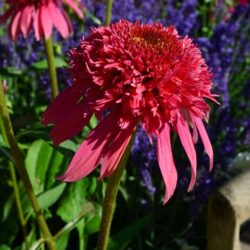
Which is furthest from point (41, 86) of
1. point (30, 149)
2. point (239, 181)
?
point (239, 181)

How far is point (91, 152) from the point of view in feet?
2.23

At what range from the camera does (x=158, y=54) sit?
71 cm

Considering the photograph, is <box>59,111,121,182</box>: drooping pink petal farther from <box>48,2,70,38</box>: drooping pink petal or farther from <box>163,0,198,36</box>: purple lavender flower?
<box>163,0,198,36</box>: purple lavender flower

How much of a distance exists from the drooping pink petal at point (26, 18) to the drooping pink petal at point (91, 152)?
0.73m

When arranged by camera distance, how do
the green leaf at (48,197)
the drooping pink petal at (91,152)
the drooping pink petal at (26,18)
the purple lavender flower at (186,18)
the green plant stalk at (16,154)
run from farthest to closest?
1. the purple lavender flower at (186,18)
2. the drooping pink petal at (26,18)
3. the green leaf at (48,197)
4. the green plant stalk at (16,154)
5. the drooping pink petal at (91,152)

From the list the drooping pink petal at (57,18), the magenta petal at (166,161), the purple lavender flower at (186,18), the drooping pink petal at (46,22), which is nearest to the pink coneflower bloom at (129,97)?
the magenta petal at (166,161)

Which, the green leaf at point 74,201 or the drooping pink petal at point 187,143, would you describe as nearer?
the drooping pink petal at point 187,143

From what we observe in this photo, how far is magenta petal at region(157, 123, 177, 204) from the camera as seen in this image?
2.21ft

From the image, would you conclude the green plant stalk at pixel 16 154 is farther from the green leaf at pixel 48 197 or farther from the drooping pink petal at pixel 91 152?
the green leaf at pixel 48 197

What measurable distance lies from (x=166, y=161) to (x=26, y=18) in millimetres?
802

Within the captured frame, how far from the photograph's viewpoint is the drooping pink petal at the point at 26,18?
1.36 meters

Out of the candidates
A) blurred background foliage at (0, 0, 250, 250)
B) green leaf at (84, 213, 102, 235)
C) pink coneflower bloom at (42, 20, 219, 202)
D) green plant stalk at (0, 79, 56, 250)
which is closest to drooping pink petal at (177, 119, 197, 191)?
pink coneflower bloom at (42, 20, 219, 202)

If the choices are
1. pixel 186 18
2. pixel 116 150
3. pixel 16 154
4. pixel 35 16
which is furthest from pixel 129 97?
pixel 186 18

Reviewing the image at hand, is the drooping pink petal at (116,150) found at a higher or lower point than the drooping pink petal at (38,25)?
higher
